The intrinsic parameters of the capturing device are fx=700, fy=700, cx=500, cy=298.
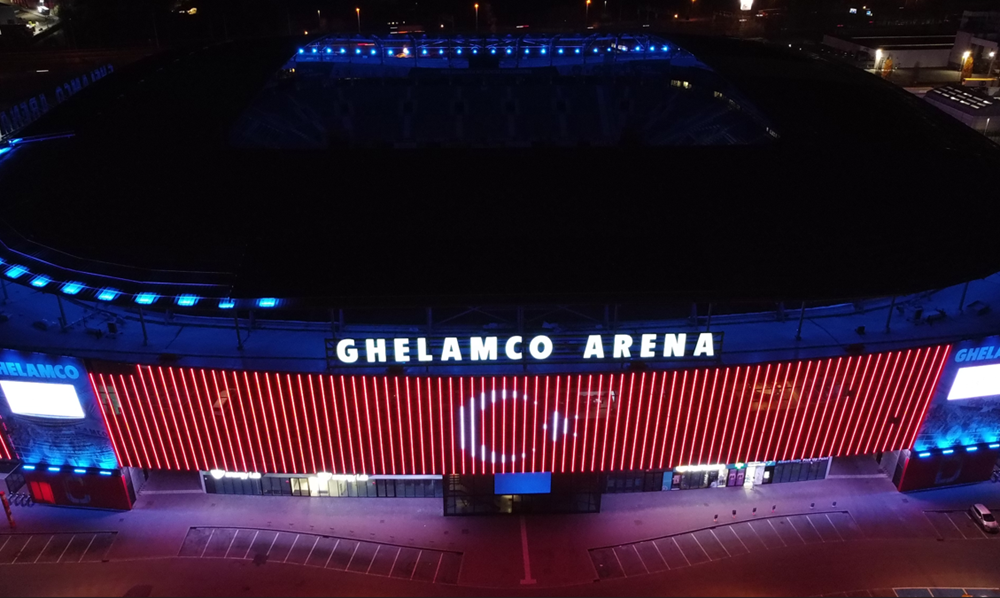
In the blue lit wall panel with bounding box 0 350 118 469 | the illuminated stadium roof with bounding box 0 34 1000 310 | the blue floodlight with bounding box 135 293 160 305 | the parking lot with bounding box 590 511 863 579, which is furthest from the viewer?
the parking lot with bounding box 590 511 863 579

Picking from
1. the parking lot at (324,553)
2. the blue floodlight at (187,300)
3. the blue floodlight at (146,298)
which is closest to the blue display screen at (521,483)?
the parking lot at (324,553)

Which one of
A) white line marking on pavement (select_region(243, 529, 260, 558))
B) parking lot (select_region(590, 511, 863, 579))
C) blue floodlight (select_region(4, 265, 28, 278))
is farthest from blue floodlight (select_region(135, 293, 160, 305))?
parking lot (select_region(590, 511, 863, 579))

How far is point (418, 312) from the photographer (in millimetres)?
34594

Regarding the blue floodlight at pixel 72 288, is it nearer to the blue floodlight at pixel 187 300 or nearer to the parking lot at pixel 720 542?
the blue floodlight at pixel 187 300

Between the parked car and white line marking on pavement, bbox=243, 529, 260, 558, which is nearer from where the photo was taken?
white line marking on pavement, bbox=243, 529, 260, 558

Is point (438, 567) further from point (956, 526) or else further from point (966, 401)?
point (966, 401)

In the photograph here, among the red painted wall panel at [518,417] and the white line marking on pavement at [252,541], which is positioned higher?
the red painted wall panel at [518,417]

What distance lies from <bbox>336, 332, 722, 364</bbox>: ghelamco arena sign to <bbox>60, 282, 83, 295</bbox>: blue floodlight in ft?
37.1

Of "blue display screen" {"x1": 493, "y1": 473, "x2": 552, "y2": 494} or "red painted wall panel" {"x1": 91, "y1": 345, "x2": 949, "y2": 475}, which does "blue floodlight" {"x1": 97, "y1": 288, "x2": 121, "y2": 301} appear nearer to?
"red painted wall panel" {"x1": 91, "y1": 345, "x2": 949, "y2": 475}

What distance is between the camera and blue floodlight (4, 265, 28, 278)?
102 ft

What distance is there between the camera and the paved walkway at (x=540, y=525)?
3369 cm

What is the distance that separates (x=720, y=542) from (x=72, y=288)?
32.1 m

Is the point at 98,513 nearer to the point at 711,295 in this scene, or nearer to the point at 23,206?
the point at 23,206

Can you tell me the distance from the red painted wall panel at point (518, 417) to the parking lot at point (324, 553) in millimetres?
3510
